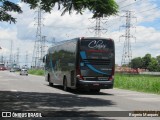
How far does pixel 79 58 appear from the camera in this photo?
2728 centimetres

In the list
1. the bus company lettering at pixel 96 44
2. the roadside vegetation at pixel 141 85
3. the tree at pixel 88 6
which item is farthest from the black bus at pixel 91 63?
the tree at pixel 88 6

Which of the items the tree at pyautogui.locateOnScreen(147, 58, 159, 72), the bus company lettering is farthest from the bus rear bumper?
the tree at pyautogui.locateOnScreen(147, 58, 159, 72)

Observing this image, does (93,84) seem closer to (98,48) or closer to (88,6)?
(98,48)

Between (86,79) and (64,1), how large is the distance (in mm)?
12040

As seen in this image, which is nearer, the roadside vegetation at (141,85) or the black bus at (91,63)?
the black bus at (91,63)

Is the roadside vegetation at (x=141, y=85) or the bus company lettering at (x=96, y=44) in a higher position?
the bus company lettering at (x=96, y=44)

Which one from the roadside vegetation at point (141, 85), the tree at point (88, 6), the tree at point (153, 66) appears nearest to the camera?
the tree at point (88, 6)

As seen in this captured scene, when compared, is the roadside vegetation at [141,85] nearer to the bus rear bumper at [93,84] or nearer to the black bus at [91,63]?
the bus rear bumper at [93,84]

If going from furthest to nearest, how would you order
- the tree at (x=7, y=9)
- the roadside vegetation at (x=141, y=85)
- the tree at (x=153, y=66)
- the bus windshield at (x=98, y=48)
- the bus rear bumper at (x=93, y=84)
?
the tree at (x=153, y=66) → the roadside vegetation at (x=141, y=85) → the bus windshield at (x=98, y=48) → the bus rear bumper at (x=93, y=84) → the tree at (x=7, y=9)

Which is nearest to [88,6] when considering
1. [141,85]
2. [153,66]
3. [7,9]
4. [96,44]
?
[7,9]

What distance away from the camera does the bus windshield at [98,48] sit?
27.4 meters

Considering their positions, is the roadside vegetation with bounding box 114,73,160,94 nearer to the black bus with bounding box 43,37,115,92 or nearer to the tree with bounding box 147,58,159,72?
the black bus with bounding box 43,37,115,92

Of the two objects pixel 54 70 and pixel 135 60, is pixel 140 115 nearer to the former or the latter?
pixel 54 70

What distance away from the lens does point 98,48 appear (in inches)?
1085
